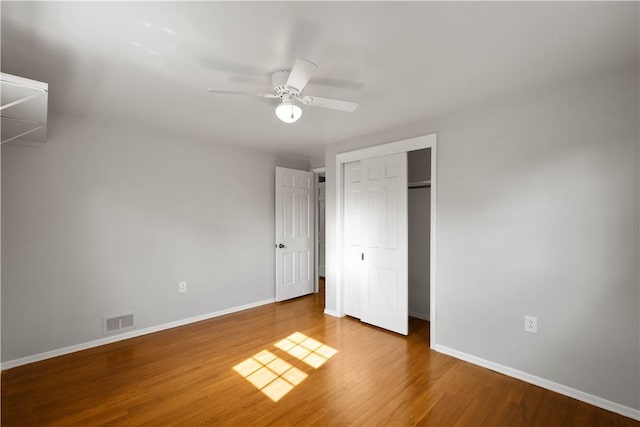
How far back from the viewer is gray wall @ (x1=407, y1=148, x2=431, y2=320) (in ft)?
12.8

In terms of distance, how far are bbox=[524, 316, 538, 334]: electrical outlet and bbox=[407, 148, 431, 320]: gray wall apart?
1449 mm

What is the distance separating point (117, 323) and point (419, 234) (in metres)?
3.66

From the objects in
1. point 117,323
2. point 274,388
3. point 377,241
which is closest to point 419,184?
point 377,241

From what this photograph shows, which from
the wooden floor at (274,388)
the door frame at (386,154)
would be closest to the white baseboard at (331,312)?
the door frame at (386,154)

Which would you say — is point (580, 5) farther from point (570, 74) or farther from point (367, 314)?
point (367, 314)

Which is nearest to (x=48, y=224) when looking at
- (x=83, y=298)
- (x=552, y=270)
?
(x=83, y=298)

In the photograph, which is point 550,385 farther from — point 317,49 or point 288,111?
point 317,49

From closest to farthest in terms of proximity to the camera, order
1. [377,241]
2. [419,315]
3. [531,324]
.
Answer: [531,324], [377,241], [419,315]

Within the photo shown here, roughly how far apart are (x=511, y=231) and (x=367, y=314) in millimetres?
1895

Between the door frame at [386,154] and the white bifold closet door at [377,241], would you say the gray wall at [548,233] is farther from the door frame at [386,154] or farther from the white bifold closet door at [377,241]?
the white bifold closet door at [377,241]

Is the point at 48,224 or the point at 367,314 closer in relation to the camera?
the point at 48,224

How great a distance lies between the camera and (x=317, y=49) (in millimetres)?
1826

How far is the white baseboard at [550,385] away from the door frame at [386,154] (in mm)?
285

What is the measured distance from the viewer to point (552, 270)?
7.72 ft
